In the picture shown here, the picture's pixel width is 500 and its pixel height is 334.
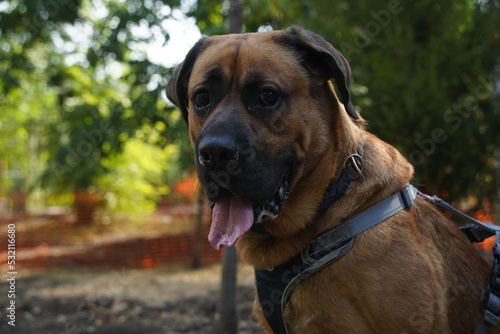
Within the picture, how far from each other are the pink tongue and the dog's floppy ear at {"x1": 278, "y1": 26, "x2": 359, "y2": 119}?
2.43ft

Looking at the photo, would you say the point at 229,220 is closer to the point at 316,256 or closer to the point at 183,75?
the point at 316,256

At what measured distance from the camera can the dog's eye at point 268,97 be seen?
2666mm

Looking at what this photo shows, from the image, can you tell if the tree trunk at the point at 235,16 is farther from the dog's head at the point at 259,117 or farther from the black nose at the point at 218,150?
the black nose at the point at 218,150

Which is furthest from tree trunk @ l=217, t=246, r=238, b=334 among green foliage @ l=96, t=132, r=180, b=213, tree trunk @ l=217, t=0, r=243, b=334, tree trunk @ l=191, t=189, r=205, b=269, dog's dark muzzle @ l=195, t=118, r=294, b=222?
green foliage @ l=96, t=132, r=180, b=213

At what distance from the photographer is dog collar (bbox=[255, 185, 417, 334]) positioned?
252 cm

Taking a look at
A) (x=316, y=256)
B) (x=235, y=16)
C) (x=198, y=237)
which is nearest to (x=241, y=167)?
(x=316, y=256)

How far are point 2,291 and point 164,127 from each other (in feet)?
11.3

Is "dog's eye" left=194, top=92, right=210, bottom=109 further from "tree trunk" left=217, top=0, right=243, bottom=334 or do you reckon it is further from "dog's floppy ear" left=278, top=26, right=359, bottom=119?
"tree trunk" left=217, top=0, right=243, bottom=334

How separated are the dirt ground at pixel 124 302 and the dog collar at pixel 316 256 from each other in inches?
112

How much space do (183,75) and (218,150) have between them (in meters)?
0.89

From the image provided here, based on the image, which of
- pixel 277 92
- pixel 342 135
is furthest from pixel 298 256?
pixel 277 92

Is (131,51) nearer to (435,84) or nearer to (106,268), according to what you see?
(435,84)

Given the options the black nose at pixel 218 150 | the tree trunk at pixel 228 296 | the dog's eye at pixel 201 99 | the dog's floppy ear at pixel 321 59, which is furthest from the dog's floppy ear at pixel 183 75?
the tree trunk at pixel 228 296

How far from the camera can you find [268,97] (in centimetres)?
267
